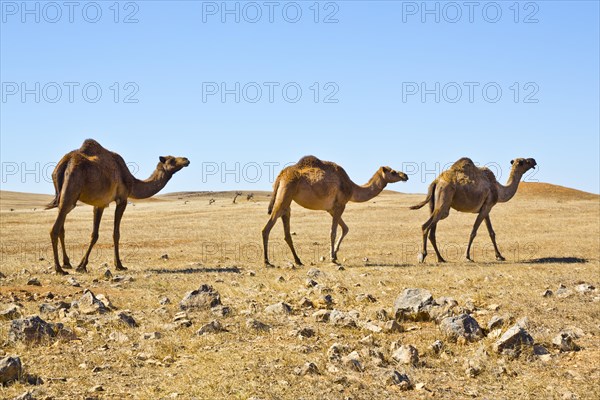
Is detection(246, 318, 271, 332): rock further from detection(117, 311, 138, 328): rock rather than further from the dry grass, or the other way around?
detection(117, 311, 138, 328): rock

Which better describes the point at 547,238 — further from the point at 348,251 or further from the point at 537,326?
the point at 537,326

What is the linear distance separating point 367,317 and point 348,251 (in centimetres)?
1270

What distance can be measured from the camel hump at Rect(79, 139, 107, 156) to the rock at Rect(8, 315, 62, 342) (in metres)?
9.14

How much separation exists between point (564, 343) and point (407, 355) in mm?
2037

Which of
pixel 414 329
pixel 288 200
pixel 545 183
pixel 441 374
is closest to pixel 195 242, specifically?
pixel 288 200

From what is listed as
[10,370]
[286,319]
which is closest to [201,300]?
[286,319]

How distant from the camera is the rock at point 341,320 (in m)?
9.19

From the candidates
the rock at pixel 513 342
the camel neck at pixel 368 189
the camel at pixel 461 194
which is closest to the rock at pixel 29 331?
the rock at pixel 513 342

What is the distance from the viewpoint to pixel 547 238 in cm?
2677

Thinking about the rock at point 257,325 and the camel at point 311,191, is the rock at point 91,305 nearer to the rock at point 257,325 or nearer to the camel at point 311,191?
the rock at point 257,325

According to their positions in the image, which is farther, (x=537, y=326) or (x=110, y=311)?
(x=110, y=311)

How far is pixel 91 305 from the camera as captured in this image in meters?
10.3

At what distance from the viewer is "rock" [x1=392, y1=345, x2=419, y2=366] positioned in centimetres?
762

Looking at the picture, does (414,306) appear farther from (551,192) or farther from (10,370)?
(551,192)
